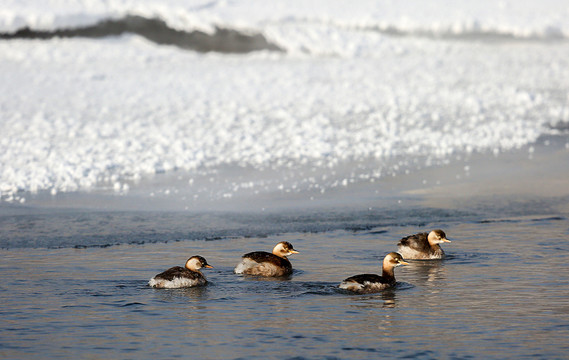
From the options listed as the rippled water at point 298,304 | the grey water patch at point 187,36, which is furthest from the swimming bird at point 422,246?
the grey water patch at point 187,36

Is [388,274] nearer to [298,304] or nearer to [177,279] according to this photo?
[298,304]

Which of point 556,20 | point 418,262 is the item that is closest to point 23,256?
point 418,262

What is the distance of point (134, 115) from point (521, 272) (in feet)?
37.9

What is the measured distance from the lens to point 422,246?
470 inches

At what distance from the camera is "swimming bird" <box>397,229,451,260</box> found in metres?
11.9

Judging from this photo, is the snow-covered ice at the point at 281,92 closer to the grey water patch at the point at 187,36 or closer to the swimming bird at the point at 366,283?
the grey water patch at the point at 187,36

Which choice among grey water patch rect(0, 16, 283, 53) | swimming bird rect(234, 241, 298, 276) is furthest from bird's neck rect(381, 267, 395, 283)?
grey water patch rect(0, 16, 283, 53)

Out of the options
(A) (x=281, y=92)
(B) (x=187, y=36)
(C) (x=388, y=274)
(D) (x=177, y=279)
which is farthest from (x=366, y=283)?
(B) (x=187, y=36)

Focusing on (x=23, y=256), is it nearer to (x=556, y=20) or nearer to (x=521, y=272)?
(x=521, y=272)

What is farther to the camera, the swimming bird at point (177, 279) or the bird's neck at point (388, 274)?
the bird's neck at point (388, 274)

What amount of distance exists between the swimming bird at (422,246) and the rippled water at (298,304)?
6.4 inches

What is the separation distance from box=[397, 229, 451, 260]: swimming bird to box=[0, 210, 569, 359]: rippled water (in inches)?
6.4

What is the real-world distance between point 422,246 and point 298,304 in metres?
2.98

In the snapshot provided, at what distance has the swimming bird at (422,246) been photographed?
11.9 metres
